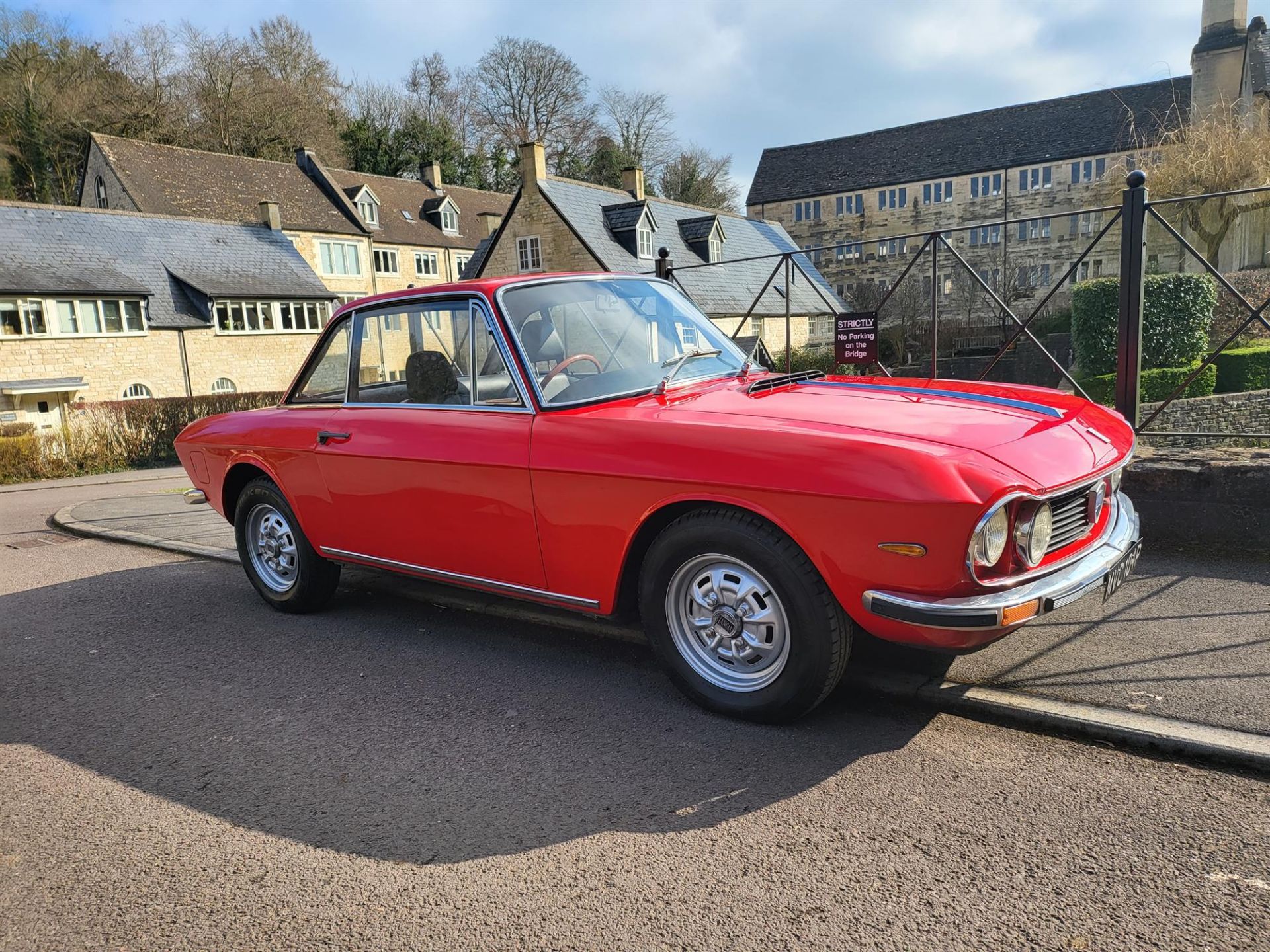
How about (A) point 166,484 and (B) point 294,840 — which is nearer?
(B) point 294,840

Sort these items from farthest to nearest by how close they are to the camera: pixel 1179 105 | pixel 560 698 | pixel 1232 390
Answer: pixel 1179 105 → pixel 1232 390 → pixel 560 698

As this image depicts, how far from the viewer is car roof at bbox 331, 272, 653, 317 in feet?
14.5

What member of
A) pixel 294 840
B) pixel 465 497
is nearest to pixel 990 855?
pixel 294 840

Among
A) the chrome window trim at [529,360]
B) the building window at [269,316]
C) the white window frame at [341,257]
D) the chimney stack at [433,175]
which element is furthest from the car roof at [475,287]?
the chimney stack at [433,175]

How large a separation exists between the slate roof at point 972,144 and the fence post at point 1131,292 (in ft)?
161

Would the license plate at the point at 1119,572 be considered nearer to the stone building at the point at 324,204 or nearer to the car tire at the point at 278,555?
the car tire at the point at 278,555

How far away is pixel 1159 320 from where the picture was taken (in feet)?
59.1

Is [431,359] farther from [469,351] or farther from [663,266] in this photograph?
[663,266]

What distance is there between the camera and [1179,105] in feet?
154

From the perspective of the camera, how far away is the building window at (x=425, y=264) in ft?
173

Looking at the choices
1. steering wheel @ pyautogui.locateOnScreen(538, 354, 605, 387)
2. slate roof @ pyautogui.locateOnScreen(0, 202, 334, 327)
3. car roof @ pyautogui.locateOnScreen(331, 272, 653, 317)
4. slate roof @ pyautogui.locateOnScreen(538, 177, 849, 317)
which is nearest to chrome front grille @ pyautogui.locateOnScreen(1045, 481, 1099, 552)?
steering wheel @ pyautogui.locateOnScreen(538, 354, 605, 387)

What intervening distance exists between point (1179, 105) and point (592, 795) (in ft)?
186

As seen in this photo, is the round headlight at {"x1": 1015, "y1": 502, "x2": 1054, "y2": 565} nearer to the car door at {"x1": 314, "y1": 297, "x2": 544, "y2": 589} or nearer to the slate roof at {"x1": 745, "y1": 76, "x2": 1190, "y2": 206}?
the car door at {"x1": 314, "y1": 297, "x2": 544, "y2": 589}

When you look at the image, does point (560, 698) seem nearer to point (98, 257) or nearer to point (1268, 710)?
point (1268, 710)
